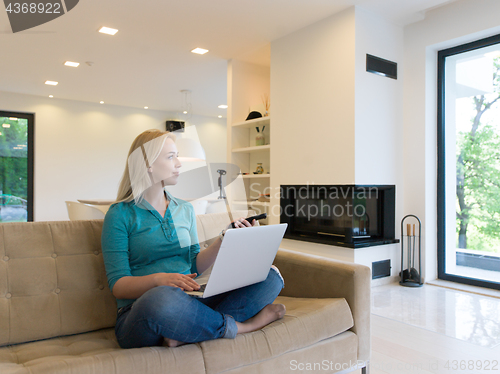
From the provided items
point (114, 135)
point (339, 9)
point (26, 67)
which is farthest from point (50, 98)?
point (339, 9)

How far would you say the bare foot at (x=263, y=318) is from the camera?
130 cm

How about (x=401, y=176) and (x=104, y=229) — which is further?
(x=401, y=176)

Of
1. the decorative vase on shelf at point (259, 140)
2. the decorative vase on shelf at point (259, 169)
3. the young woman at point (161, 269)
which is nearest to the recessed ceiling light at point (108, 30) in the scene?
the decorative vase on shelf at point (259, 140)

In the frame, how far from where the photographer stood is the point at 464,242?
11.4ft

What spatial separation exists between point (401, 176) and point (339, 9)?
163 cm

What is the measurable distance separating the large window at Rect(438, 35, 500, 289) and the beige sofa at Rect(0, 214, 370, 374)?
2.32 meters

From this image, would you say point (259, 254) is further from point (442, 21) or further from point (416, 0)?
point (442, 21)

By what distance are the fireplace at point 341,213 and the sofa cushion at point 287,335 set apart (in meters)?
1.79

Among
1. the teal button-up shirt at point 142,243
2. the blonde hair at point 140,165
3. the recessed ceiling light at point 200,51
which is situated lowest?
the teal button-up shirt at point 142,243

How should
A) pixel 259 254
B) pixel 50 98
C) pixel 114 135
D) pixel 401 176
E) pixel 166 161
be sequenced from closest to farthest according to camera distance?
pixel 259 254 → pixel 166 161 → pixel 401 176 → pixel 50 98 → pixel 114 135

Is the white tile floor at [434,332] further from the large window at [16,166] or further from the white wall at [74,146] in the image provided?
the large window at [16,166]

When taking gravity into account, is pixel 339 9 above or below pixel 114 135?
above

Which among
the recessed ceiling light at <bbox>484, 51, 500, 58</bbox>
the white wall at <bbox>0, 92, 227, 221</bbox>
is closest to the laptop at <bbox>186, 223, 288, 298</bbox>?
the recessed ceiling light at <bbox>484, 51, 500, 58</bbox>

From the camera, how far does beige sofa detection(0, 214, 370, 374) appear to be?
3.74 feet
